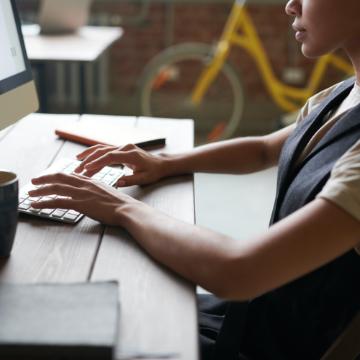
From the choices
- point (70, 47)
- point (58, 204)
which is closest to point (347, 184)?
point (58, 204)

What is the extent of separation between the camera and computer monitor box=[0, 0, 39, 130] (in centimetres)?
118

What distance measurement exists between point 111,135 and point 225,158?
0.27 metres

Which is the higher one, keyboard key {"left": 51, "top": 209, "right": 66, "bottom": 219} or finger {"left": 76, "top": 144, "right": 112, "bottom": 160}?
keyboard key {"left": 51, "top": 209, "right": 66, "bottom": 219}

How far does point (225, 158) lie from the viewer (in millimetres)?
1307

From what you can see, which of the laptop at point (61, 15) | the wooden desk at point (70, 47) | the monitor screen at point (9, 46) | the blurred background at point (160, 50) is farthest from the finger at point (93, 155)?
the blurred background at point (160, 50)

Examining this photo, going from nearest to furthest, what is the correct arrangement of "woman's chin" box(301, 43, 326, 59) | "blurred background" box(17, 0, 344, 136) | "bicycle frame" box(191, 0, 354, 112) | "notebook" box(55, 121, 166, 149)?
"woman's chin" box(301, 43, 326, 59) → "notebook" box(55, 121, 166, 149) → "bicycle frame" box(191, 0, 354, 112) → "blurred background" box(17, 0, 344, 136)

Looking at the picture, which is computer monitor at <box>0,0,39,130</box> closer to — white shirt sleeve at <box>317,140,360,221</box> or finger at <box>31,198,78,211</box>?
finger at <box>31,198,78,211</box>

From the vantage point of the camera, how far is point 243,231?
2.74 m

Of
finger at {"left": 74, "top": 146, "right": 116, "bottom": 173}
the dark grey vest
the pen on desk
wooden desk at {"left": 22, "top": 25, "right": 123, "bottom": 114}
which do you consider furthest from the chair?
wooden desk at {"left": 22, "top": 25, "right": 123, "bottom": 114}

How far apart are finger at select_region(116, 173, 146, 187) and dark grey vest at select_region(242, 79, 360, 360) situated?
10.2 inches

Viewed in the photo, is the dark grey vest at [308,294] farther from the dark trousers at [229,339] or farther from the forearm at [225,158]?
the forearm at [225,158]

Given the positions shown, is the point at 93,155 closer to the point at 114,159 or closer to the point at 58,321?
the point at 114,159

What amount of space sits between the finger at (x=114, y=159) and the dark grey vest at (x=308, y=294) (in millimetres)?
292

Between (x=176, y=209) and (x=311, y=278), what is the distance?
25 cm
